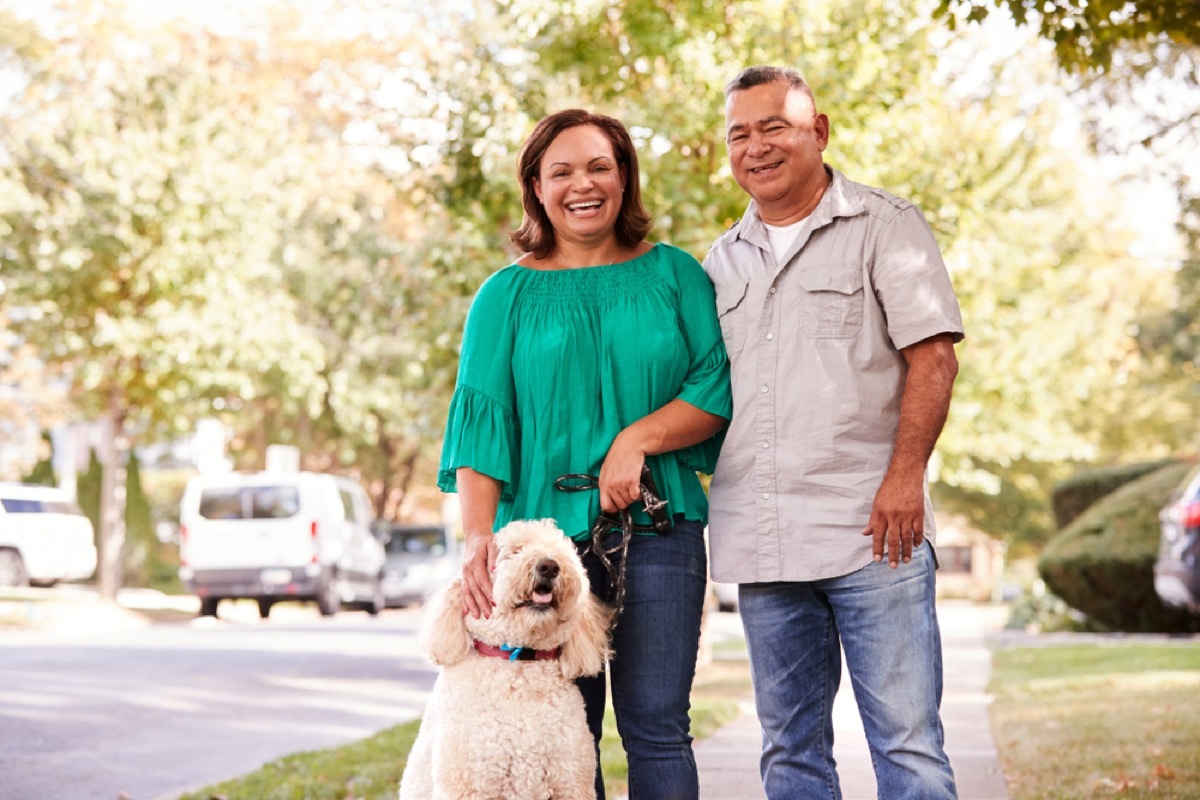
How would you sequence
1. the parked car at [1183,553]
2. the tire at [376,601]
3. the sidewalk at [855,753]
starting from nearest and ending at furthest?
the sidewalk at [855,753] → the parked car at [1183,553] → the tire at [376,601]

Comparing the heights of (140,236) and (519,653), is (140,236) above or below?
above

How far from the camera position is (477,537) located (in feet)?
12.0

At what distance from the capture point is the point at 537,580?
3.50 m

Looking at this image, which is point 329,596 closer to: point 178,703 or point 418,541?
point 418,541

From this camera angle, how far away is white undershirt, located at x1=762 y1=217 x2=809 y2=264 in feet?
12.5

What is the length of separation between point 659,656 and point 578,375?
29.4 inches

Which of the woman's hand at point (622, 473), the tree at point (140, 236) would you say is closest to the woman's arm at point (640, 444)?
the woman's hand at point (622, 473)

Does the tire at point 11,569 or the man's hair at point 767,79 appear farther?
the tire at point 11,569

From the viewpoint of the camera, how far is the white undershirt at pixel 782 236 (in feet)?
12.5

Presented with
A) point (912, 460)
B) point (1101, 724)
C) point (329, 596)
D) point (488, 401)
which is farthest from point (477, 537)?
point (329, 596)

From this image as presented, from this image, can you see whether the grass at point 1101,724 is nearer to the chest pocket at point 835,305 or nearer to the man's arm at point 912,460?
the man's arm at point 912,460

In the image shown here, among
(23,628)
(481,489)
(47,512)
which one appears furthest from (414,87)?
(47,512)

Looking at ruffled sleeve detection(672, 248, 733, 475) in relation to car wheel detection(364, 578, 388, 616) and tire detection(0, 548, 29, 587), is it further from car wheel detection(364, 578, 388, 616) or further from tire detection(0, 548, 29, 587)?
tire detection(0, 548, 29, 587)

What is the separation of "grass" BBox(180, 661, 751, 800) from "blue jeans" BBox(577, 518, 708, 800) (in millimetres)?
2040
